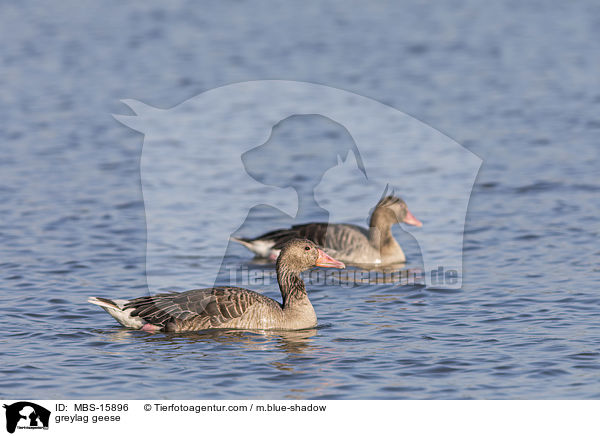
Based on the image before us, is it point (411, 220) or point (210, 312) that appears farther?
point (411, 220)

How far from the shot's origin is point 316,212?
72.6 ft

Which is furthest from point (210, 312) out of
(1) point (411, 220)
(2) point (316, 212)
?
(2) point (316, 212)

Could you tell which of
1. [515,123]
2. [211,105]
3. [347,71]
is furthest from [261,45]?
[515,123]

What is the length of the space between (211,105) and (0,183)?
8.66 meters

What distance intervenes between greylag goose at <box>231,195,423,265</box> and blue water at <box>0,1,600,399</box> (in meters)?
0.80

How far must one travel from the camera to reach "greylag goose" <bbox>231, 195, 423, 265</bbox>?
1927 centimetres

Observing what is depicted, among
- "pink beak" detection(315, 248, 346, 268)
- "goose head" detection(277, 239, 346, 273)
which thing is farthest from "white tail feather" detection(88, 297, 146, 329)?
"pink beak" detection(315, 248, 346, 268)

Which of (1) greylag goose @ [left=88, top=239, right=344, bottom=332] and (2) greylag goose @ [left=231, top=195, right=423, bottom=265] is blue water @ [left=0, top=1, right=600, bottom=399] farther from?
(2) greylag goose @ [left=231, top=195, right=423, bottom=265]

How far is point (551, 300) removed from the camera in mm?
15812

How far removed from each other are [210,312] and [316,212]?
8.03 metres

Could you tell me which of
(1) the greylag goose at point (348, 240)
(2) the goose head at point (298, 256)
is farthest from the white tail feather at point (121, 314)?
(1) the greylag goose at point (348, 240)

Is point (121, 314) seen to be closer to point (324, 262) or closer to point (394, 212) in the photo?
point (324, 262)

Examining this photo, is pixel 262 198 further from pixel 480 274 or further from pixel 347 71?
pixel 347 71

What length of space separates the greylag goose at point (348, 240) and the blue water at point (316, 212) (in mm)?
795
